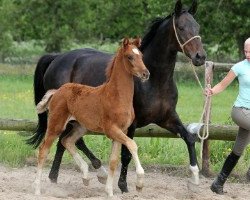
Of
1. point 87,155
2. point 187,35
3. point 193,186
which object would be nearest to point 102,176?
point 87,155

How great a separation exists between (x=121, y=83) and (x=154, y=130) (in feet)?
7.37

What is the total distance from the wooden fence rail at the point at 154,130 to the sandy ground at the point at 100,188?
526 mm

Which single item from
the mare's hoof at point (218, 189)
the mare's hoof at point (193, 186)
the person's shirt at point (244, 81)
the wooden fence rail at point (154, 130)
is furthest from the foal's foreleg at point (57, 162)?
the person's shirt at point (244, 81)

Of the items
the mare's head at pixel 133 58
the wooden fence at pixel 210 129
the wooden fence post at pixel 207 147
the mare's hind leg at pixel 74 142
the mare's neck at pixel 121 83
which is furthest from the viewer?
the wooden fence post at pixel 207 147

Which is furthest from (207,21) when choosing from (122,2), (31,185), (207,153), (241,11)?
(31,185)

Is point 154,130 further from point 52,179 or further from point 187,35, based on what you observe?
point 187,35

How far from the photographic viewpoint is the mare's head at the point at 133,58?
20.6 feet

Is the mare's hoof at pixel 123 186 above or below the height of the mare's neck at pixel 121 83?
below

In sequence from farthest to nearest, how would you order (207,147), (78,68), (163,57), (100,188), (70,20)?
(70,20) → (207,147) → (78,68) → (100,188) → (163,57)

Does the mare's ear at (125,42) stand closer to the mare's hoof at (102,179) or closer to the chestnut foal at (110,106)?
the chestnut foal at (110,106)

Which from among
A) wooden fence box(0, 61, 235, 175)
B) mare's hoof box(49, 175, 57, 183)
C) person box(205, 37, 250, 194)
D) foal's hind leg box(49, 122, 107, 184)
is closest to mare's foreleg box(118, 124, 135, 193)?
foal's hind leg box(49, 122, 107, 184)

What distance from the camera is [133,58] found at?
6.38m

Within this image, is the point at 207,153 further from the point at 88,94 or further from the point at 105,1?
the point at 105,1

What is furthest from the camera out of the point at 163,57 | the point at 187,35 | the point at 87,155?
the point at 87,155
